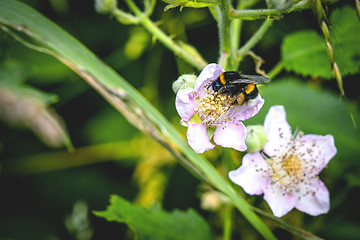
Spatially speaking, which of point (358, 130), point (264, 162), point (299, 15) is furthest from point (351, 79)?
point (264, 162)

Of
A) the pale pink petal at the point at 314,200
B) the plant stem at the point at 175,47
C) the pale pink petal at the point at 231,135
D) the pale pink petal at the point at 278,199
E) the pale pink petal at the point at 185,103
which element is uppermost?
the plant stem at the point at 175,47

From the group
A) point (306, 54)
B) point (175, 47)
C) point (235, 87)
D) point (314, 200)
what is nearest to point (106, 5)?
point (175, 47)

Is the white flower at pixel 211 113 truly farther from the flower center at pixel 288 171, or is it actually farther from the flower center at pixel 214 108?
the flower center at pixel 288 171

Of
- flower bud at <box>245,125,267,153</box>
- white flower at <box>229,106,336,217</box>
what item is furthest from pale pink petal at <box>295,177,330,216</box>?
flower bud at <box>245,125,267,153</box>

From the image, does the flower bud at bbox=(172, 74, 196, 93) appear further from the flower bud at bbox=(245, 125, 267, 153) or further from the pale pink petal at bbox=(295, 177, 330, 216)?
the pale pink petal at bbox=(295, 177, 330, 216)

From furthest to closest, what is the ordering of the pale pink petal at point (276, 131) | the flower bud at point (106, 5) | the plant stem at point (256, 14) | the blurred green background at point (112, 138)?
→ the blurred green background at point (112, 138)
the flower bud at point (106, 5)
the pale pink petal at point (276, 131)
the plant stem at point (256, 14)

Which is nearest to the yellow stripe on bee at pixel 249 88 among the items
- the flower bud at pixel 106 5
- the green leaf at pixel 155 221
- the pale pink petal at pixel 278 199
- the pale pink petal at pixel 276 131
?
the pale pink petal at pixel 276 131
